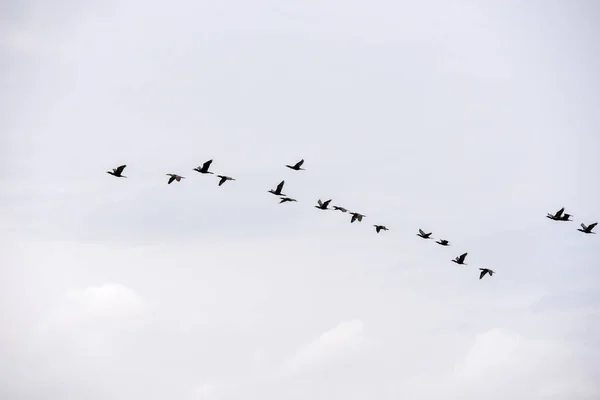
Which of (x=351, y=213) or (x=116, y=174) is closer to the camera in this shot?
(x=116, y=174)

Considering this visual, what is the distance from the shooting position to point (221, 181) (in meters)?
157

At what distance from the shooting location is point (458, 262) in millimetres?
178000

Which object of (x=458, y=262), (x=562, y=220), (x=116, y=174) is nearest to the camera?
(x=116, y=174)

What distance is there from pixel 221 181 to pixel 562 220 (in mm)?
53444

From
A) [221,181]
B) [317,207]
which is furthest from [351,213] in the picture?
[221,181]

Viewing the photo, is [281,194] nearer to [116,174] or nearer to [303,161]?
[303,161]

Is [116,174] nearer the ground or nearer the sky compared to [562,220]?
nearer the ground

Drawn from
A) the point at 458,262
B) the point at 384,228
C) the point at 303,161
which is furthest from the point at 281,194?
the point at 458,262

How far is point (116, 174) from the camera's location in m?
155

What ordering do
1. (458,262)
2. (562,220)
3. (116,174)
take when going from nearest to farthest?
(116,174) → (562,220) → (458,262)

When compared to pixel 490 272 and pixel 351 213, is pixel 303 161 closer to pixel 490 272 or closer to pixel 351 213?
pixel 351 213

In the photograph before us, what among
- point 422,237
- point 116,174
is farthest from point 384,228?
point 116,174

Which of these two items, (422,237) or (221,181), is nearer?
(221,181)

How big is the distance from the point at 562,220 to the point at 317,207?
126 feet
